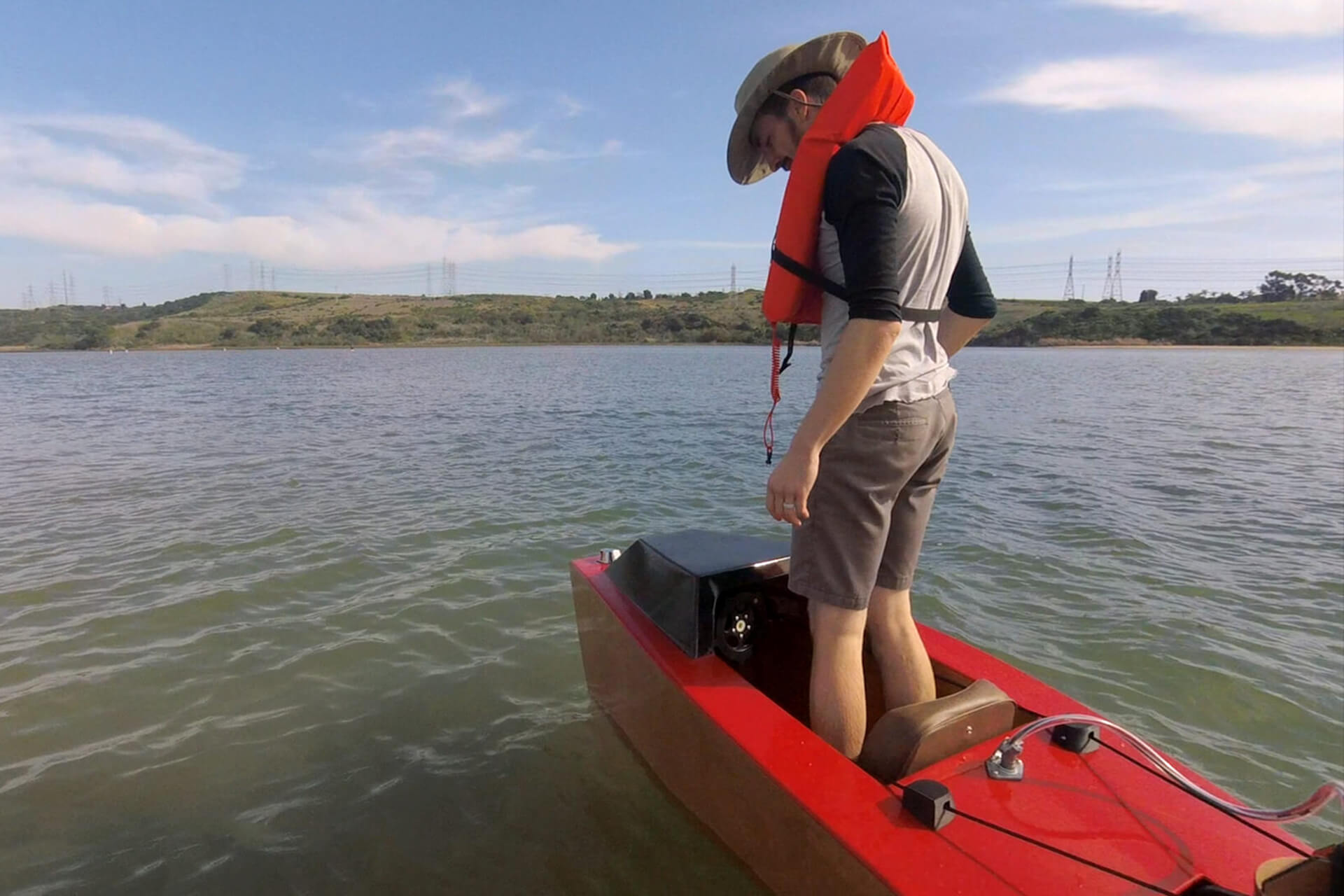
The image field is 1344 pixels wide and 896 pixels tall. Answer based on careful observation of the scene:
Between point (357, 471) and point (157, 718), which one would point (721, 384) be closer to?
point (357, 471)

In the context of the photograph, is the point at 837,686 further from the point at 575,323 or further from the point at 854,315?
the point at 575,323

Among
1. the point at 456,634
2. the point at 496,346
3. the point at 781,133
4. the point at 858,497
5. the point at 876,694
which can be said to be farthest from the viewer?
the point at 496,346

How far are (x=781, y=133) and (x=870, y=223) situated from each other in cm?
65

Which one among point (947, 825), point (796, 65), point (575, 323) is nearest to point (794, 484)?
point (947, 825)

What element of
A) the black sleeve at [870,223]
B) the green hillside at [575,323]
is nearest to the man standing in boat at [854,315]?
the black sleeve at [870,223]

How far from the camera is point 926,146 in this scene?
2203 mm

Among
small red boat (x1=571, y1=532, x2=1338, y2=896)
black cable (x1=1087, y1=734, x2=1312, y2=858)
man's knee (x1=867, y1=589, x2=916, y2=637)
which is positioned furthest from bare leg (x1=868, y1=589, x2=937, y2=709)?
black cable (x1=1087, y1=734, x2=1312, y2=858)

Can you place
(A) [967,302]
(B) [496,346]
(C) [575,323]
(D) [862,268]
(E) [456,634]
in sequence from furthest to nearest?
(C) [575,323] < (B) [496,346] < (E) [456,634] < (A) [967,302] < (D) [862,268]

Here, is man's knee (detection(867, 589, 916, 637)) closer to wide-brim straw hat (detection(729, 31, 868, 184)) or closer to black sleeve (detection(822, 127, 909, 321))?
black sleeve (detection(822, 127, 909, 321))

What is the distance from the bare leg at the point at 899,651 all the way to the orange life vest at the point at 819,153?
1.06m

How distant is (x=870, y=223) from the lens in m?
1.93

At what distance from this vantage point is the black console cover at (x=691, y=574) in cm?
289

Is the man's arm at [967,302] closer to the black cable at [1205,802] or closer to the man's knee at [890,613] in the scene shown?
the man's knee at [890,613]

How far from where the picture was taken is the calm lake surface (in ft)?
10.6
